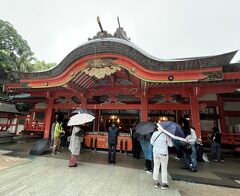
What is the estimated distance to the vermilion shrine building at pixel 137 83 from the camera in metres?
6.16

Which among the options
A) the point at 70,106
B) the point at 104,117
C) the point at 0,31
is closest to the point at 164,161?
the point at 70,106

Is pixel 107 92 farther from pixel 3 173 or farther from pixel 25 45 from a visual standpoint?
pixel 25 45

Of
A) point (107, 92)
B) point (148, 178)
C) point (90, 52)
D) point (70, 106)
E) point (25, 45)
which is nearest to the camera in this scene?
point (148, 178)

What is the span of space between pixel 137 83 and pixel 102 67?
2.24 meters

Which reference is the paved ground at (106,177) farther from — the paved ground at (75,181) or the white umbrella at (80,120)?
the white umbrella at (80,120)

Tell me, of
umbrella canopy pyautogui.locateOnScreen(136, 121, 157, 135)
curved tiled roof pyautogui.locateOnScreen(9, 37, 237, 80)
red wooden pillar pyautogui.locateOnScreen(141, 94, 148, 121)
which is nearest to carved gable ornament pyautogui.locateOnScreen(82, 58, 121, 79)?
curved tiled roof pyautogui.locateOnScreen(9, 37, 237, 80)

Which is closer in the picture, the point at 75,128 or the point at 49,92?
the point at 75,128

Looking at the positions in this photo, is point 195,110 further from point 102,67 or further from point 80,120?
point 80,120

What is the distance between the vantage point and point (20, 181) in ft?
13.9

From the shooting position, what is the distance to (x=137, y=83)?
Answer: 26.7ft

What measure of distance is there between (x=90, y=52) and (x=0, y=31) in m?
24.0

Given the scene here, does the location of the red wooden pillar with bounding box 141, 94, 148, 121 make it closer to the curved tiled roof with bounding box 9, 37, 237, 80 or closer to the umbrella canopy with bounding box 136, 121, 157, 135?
the curved tiled roof with bounding box 9, 37, 237, 80

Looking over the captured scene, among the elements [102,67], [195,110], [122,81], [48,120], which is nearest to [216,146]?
[195,110]

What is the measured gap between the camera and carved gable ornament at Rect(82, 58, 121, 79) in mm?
6720
